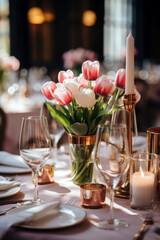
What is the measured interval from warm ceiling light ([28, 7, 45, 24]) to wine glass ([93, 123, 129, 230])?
270 inches

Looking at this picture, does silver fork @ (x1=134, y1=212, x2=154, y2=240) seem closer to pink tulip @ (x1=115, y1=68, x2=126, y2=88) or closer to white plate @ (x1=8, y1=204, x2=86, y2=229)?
white plate @ (x1=8, y1=204, x2=86, y2=229)

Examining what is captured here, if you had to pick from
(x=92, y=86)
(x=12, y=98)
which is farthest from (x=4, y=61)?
(x=92, y=86)

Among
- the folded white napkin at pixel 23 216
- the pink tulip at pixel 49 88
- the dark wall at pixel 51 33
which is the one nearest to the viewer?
the folded white napkin at pixel 23 216

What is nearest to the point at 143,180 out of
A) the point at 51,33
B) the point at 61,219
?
the point at 61,219

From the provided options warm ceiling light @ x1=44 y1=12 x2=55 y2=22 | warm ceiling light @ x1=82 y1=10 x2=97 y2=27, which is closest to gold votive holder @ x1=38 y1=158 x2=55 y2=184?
warm ceiling light @ x1=44 y1=12 x2=55 y2=22

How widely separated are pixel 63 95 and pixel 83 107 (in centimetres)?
9

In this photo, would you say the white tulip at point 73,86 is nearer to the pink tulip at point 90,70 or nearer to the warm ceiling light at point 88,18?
the pink tulip at point 90,70

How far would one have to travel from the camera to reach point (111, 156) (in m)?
0.89

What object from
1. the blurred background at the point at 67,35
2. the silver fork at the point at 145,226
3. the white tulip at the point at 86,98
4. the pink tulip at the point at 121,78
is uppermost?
the blurred background at the point at 67,35

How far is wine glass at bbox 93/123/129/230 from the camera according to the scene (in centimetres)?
88

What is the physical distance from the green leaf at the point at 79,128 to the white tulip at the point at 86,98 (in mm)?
74

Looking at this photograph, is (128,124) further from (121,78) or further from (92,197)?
(92,197)

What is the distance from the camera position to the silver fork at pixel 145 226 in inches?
32.3

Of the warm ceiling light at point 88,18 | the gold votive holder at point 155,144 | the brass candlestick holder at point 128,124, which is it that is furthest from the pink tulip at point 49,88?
the warm ceiling light at point 88,18
